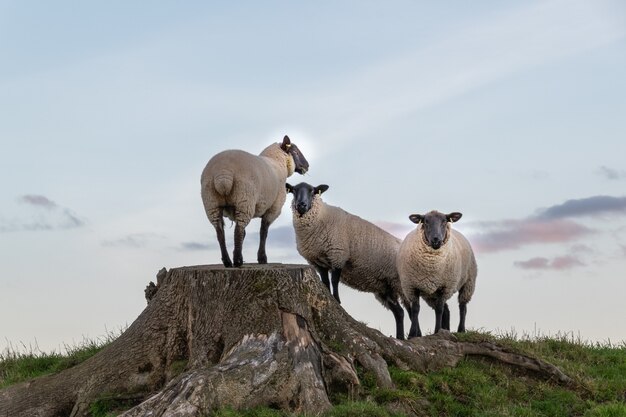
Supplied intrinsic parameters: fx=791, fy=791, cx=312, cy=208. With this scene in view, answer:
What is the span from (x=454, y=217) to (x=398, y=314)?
214 centimetres

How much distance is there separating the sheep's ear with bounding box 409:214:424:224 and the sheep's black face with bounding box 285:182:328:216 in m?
1.85

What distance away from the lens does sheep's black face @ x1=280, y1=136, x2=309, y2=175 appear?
15.5 metres

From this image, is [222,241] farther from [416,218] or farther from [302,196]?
[416,218]

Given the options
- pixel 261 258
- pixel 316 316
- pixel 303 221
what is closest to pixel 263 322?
pixel 316 316

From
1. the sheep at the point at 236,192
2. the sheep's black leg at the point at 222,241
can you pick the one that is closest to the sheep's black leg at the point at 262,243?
the sheep at the point at 236,192

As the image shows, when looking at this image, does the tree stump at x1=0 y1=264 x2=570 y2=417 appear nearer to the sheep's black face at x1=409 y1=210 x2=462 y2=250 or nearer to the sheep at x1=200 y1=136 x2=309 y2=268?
the sheep at x1=200 y1=136 x2=309 y2=268

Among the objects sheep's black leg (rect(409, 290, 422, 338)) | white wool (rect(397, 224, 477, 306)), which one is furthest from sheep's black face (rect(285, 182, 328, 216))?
sheep's black leg (rect(409, 290, 422, 338))

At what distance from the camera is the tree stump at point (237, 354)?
9.39 metres

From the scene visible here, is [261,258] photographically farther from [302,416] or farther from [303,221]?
[302,416]

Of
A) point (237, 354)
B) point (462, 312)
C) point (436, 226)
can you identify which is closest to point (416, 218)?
point (436, 226)

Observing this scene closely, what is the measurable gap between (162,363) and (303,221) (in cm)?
426

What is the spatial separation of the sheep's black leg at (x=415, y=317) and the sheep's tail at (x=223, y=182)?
3.68 metres

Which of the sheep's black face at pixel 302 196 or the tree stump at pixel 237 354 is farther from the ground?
the sheep's black face at pixel 302 196

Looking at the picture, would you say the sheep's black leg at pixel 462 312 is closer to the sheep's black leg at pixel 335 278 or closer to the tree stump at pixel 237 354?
the sheep's black leg at pixel 335 278
